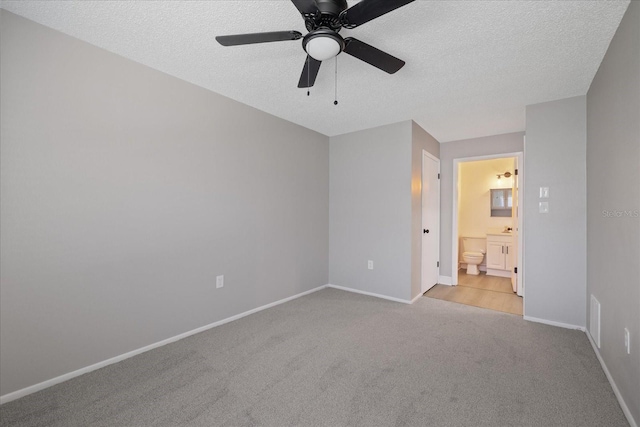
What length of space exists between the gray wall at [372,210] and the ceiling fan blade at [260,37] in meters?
2.53

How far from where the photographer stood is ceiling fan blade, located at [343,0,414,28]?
131 centimetres

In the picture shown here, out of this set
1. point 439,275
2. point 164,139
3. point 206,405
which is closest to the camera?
point 206,405

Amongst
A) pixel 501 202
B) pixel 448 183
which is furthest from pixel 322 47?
pixel 501 202

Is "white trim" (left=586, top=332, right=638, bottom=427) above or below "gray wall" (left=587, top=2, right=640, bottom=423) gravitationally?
below

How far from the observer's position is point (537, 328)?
2932 millimetres

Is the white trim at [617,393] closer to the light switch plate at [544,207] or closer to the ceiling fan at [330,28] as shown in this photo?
the light switch plate at [544,207]

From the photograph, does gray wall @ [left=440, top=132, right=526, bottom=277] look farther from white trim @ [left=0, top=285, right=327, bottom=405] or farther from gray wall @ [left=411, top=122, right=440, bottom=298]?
white trim @ [left=0, top=285, right=327, bottom=405]

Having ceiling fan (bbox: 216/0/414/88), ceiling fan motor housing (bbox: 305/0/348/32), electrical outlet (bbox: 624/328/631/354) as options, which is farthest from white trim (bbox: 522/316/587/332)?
ceiling fan motor housing (bbox: 305/0/348/32)

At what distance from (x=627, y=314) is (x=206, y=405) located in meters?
2.57

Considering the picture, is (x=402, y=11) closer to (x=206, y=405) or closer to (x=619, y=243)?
(x=619, y=243)

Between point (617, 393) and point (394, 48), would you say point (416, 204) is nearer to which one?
point (394, 48)

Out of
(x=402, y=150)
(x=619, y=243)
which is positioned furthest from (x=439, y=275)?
(x=619, y=243)

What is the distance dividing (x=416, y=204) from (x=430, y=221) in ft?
2.17

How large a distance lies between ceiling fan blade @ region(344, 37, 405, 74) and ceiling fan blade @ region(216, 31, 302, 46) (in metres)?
0.31
